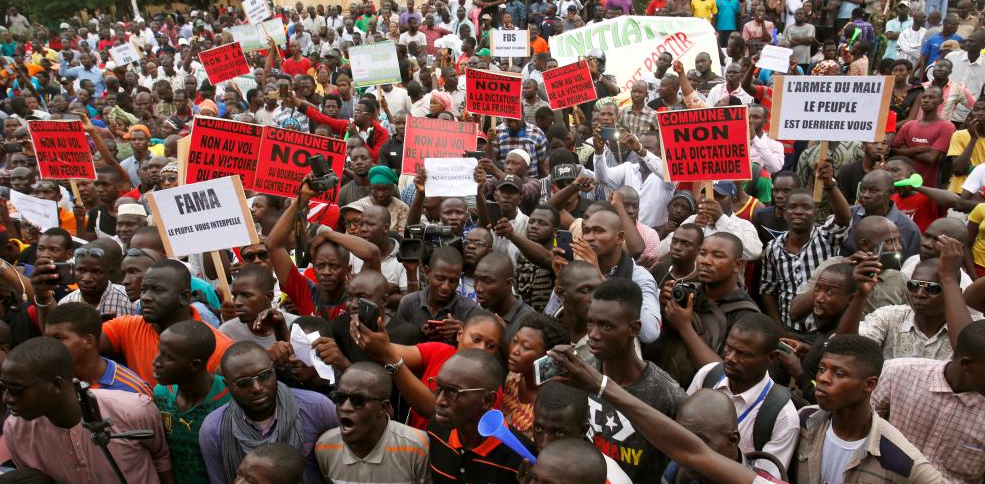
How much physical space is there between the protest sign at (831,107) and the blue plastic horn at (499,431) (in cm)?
451

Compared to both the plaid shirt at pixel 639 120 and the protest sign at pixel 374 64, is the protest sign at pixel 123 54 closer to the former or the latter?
the protest sign at pixel 374 64

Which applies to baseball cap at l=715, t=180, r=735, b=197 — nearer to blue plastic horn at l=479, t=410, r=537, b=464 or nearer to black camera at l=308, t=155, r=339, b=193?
black camera at l=308, t=155, r=339, b=193

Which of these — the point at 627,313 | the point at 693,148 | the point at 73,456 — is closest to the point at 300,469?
the point at 73,456

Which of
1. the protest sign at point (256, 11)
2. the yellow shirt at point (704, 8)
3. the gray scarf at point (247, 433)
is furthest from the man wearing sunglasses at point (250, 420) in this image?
the yellow shirt at point (704, 8)

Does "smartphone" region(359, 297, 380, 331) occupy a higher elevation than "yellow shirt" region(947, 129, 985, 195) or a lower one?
higher

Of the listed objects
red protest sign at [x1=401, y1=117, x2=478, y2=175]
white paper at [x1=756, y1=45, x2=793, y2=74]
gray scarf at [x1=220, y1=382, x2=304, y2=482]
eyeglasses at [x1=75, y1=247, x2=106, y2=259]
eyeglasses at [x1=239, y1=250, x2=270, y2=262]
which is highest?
eyeglasses at [x1=75, y1=247, x2=106, y2=259]

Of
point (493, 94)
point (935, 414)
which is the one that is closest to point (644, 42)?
point (493, 94)

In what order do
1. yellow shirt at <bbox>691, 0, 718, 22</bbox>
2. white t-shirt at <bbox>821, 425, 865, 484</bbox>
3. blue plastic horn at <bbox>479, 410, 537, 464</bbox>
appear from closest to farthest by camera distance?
1. blue plastic horn at <bbox>479, 410, 537, 464</bbox>
2. white t-shirt at <bbox>821, 425, 865, 484</bbox>
3. yellow shirt at <bbox>691, 0, 718, 22</bbox>

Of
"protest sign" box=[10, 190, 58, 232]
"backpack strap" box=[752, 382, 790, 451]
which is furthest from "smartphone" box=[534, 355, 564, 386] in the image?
"protest sign" box=[10, 190, 58, 232]

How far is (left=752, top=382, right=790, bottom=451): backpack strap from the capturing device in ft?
12.8

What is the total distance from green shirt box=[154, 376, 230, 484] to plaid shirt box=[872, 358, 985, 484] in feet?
10.5

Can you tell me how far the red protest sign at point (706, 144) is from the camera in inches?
266

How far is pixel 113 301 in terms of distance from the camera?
576cm

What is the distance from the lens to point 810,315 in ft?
18.1
